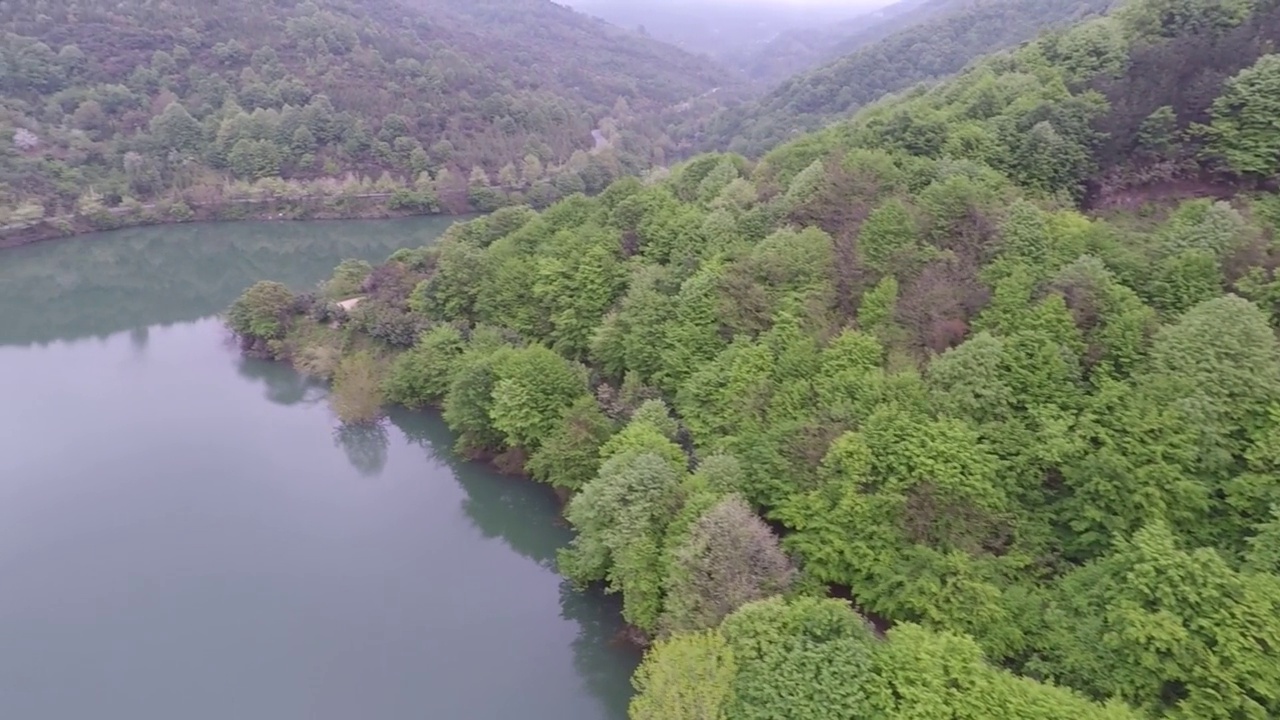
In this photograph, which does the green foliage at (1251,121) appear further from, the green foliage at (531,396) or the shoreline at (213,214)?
the shoreline at (213,214)

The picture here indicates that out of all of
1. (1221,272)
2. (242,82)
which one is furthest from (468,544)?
(242,82)

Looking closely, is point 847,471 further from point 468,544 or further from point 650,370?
point 468,544

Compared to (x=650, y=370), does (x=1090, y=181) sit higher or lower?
higher

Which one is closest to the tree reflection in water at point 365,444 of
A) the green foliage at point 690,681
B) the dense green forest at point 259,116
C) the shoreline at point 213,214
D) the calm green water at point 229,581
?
the calm green water at point 229,581

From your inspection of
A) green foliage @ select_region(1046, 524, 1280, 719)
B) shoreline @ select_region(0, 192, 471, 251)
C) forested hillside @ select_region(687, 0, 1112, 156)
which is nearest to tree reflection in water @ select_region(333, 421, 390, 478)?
green foliage @ select_region(1046, 524, 1280, 719)

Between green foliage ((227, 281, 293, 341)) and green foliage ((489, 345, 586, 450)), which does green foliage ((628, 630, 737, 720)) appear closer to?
green foliage ((489, 345, 586, 450))

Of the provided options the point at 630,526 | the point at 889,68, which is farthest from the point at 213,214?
the point at 889,68

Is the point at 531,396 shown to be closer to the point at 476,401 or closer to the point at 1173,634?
the point at 476,401
